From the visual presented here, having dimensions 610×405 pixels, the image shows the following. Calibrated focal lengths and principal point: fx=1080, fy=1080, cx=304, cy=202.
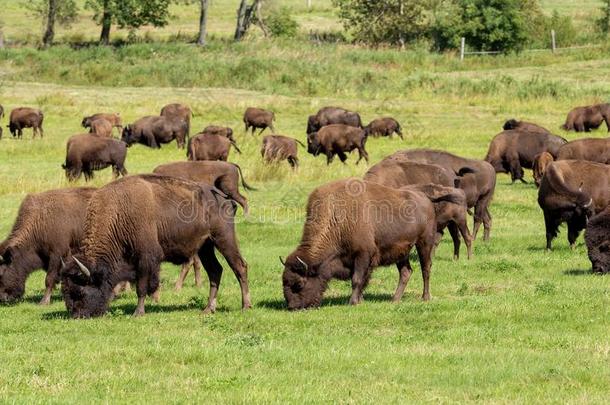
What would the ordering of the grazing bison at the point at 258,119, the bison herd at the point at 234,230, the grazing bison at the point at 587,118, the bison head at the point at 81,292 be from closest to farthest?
the bison head at the point at 81,292 < the bison herd at the point at 234,230 < the grazing bison at the point at 587,118 < the grazing bison at the point at 258,119

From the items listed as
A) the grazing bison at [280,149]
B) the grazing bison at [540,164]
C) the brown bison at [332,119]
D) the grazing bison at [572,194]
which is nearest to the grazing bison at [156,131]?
the brown bison at [332,119]

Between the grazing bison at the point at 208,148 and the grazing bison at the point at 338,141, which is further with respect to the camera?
the grazing bison at the point at 338,141

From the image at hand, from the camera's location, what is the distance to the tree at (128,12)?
276 feet

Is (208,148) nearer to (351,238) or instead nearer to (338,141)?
(338,141)

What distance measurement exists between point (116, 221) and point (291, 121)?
3244 cm

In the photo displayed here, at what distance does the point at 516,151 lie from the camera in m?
28.5

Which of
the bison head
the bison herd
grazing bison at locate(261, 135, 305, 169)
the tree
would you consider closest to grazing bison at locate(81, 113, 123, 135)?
grazing bison at locate(261, 135, 305, 169)

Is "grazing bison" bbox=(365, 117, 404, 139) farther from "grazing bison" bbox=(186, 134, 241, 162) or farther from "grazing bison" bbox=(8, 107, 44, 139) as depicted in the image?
"grazing bison" bbox=(8, 107, 44, 139)

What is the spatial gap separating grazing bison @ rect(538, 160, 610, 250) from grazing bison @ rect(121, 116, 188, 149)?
68.0 ft

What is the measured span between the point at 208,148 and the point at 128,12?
5711 cm

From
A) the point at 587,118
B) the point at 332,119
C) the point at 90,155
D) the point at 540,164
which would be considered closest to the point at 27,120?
the point at 332,119

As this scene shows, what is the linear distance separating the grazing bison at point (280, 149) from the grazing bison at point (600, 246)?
16315 mm

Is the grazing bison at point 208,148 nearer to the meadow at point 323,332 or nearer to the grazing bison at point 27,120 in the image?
the meadow at point 323,332

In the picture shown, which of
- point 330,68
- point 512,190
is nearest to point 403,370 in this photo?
point 512,190
